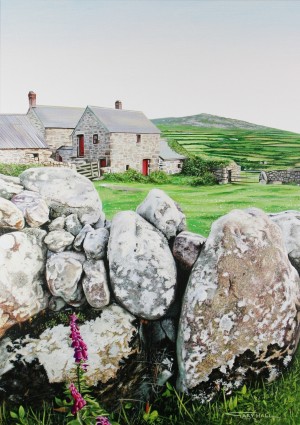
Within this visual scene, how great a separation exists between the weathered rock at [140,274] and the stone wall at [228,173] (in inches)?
37.6

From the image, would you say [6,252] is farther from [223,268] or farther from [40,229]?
[223,268]

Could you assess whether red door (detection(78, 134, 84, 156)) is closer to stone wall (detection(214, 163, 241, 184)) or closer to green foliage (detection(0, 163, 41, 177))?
green foliage (detection(0, 163, 41, 177))

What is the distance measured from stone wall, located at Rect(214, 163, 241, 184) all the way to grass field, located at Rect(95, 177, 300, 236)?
73mm

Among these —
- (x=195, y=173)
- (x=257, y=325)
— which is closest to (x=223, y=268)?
(x=257, y=325)

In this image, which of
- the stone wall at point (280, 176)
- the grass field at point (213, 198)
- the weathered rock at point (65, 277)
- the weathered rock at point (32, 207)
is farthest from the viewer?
the stone wall at point (280, 176)

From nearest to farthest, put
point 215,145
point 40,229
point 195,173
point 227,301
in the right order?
point 227,301, point 40,229, point 195,173, point 215,145

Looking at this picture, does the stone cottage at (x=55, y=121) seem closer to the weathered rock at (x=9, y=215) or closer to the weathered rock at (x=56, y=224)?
the weathered rock at (x=56, y=224)

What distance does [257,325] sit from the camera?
3.07 meters

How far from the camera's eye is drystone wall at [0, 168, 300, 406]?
121 inches

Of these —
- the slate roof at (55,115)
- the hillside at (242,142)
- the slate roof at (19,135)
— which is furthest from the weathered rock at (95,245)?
the slate roof at (19,135)

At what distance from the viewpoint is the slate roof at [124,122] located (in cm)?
488

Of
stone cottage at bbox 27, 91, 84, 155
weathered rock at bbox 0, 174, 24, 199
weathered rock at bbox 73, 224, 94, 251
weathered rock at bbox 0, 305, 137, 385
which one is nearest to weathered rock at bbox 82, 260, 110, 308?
weathered rock at bbox 0, 305, 137, 385

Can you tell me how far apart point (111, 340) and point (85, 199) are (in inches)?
43.3

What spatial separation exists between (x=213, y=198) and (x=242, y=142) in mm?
839
